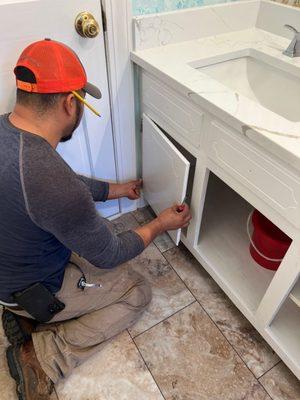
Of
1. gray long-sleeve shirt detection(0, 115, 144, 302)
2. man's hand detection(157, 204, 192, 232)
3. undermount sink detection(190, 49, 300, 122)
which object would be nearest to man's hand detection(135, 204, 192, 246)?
man's hand detection(157, 204, 192, 232)

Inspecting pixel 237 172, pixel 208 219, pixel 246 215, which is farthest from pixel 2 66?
pixel 246 215

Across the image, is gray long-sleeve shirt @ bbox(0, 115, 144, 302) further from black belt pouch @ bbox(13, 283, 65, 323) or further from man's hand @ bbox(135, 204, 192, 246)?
man's hand @ bbox(135, 204, 192, 246)

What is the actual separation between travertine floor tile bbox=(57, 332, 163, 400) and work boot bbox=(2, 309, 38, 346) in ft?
0.71

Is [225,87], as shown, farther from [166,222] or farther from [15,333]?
[15,333]

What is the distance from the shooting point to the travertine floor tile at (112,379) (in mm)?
1064

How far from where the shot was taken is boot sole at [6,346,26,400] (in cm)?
99

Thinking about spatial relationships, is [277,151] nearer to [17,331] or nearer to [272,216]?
[272,216]

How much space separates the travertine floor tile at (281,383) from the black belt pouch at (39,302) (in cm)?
78

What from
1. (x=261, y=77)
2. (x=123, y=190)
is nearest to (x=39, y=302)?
(x=123, y=190)

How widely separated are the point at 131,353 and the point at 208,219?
2.21ft

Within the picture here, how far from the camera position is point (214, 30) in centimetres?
125

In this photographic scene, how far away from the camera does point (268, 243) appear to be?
Answer: 1.17 metres

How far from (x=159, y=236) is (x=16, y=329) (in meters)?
0.78

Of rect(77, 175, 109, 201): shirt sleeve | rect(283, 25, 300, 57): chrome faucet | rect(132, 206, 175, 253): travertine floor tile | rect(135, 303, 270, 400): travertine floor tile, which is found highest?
rect(283, 25, 300, 57): chrome faucet
